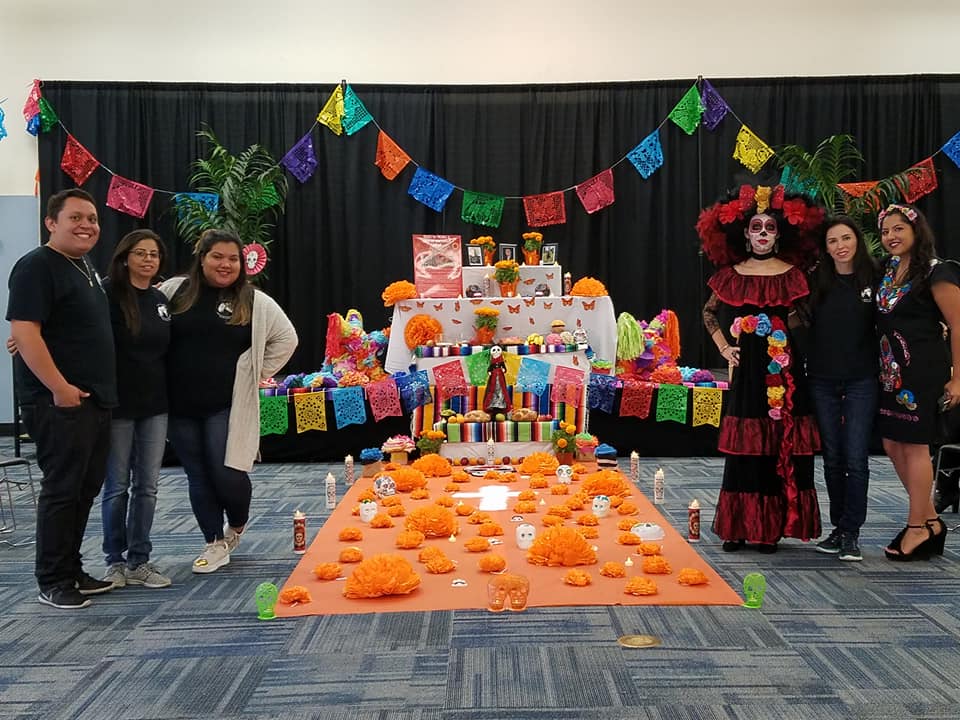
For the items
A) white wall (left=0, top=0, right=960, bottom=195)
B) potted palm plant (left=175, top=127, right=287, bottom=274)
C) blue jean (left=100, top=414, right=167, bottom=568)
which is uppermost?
white wall (left=0, top=0, right=960, bottom=195)

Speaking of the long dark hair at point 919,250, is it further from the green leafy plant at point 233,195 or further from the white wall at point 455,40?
the green leafy plant at point 233,195

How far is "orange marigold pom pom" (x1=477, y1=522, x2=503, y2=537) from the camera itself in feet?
11.8

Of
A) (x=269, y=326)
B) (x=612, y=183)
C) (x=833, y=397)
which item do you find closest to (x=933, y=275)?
(x=833, y=397)

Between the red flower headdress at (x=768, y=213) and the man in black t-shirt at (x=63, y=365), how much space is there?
101 inches

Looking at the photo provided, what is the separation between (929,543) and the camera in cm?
329

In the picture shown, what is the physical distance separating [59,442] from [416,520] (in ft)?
5.26

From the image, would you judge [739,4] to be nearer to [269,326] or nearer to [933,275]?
[933,275]

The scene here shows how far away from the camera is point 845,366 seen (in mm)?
3246

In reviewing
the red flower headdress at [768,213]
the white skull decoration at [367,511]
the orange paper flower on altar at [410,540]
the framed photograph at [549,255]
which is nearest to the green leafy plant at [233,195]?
the framed photograph at [549,255]

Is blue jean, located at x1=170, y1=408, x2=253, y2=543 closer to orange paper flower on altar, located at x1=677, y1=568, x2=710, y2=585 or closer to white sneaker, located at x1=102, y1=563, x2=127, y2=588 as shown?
white sneaker, located at x1=102, y1=563, x2=127, y2=588

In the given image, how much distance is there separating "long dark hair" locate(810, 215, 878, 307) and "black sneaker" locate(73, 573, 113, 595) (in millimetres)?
3173

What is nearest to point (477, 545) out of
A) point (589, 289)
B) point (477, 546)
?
point (477, 546)

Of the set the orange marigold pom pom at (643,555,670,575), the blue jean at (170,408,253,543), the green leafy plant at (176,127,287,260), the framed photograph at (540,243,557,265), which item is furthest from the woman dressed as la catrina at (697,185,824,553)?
the green leafy plant at (176,127,287,260)

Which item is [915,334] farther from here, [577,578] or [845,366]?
[577,578]
